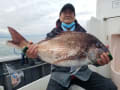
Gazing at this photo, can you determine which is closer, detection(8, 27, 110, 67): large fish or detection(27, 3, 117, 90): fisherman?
detection(8, 27, 110, 67): large fish

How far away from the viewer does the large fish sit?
4.32 ft

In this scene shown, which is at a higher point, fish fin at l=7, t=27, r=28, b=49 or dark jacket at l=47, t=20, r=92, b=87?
fish fin at l=7, t=27, r=28, b=49

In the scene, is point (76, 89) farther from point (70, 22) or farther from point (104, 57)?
point (70, 22)

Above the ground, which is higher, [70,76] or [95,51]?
[95,51]

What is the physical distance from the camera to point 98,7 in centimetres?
275

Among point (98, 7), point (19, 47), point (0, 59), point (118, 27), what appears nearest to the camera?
point (19, 47)

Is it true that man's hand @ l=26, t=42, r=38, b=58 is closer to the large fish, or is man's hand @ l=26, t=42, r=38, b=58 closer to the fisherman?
the large fish

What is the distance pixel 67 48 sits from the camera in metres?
1.33

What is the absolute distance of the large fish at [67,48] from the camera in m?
1.32

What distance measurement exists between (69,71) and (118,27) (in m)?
1.30

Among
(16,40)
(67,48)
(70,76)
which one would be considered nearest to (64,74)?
(70,76)

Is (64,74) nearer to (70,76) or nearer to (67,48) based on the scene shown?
(70,76)

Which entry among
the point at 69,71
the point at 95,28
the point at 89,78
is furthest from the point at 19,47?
the point at 95,28

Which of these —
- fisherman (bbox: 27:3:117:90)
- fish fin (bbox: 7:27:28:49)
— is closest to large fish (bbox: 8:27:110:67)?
fish fin (bbox: 7:27:28:49)
